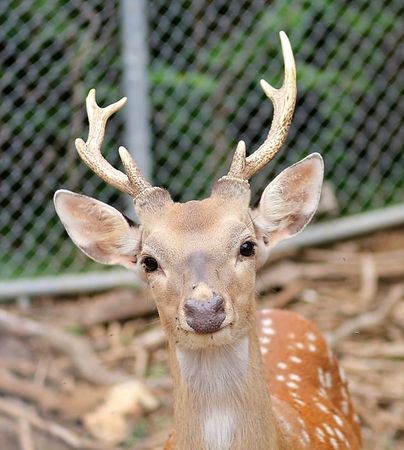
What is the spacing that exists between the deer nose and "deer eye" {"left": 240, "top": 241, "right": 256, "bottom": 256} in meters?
0.28

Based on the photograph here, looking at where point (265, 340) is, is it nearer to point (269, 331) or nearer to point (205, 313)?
point (269, 331)

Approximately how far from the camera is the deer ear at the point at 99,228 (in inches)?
137

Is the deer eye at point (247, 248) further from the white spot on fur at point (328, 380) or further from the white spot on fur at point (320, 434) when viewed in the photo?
the white spot on fur at point (328, 380)

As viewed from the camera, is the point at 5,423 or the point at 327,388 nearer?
the point at 327,388

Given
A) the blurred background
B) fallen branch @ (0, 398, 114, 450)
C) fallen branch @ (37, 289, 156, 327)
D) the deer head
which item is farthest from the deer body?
fallen branch @ (37, 289, 156, 327)

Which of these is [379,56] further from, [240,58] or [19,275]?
[19,275]

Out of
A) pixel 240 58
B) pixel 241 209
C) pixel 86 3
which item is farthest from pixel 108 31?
pixel 241 209

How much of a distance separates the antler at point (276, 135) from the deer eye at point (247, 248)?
0.28m

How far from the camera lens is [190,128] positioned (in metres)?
7.33

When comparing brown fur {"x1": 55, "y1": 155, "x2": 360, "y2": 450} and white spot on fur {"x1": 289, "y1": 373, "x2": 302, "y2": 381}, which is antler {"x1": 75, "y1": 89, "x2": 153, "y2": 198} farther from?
white spot on fur {"x1": 289, "y1": 373, "x2": 302, "y2": 381}

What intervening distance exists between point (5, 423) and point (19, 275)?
172cm

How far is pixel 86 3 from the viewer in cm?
698

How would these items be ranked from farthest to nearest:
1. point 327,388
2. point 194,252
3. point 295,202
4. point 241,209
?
point 327,388
point 295,202
point 241,209
point 194,252

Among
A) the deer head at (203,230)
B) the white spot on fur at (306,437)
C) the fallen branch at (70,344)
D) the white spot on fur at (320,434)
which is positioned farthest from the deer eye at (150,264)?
the fallen branch at (70,344)
